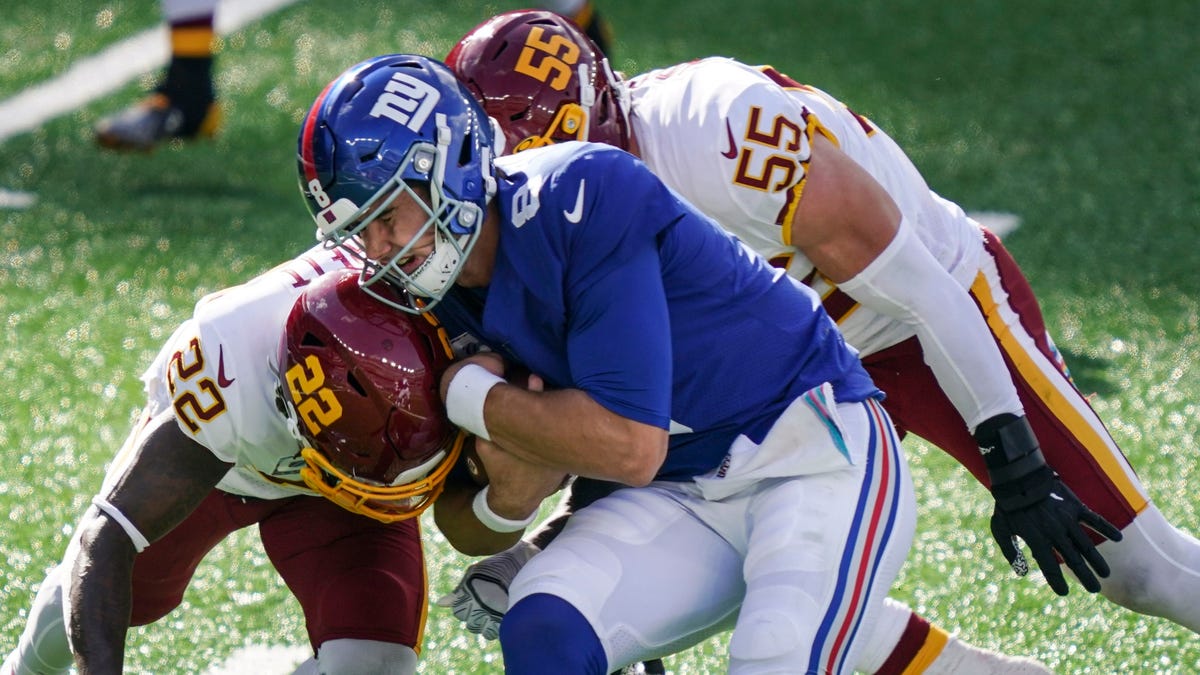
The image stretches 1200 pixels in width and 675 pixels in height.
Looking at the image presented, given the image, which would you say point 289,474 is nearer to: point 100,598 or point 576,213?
point 100,598

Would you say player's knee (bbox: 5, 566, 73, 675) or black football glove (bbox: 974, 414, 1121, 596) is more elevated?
black football glove (bbox: 974, 414, 1121, 596)

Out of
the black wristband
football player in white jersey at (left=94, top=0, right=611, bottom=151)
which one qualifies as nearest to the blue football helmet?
the black wristband

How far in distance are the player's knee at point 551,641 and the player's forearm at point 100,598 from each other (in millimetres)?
650

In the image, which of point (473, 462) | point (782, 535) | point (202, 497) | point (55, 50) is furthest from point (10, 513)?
point (55, 50)

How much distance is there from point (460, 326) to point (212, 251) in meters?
2.68

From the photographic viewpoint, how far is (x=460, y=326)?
2580 mm

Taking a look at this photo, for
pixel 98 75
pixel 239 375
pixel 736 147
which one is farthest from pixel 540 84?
pixel 98 75

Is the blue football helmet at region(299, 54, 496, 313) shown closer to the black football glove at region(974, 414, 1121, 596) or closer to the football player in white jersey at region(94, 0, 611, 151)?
the black football glove at region(974, 414, 1121, 596)

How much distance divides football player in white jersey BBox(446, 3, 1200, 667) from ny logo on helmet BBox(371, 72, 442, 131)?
46 centimetres

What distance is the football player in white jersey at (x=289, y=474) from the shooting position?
96.0 inches

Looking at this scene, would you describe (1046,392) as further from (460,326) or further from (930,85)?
(930,85)

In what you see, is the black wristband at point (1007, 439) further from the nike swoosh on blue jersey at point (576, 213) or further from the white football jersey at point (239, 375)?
the white football jersey at point (239, 375)

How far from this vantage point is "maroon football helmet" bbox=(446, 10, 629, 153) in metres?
2.95

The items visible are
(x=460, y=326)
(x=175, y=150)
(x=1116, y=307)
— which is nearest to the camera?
(x=460, y=326)
